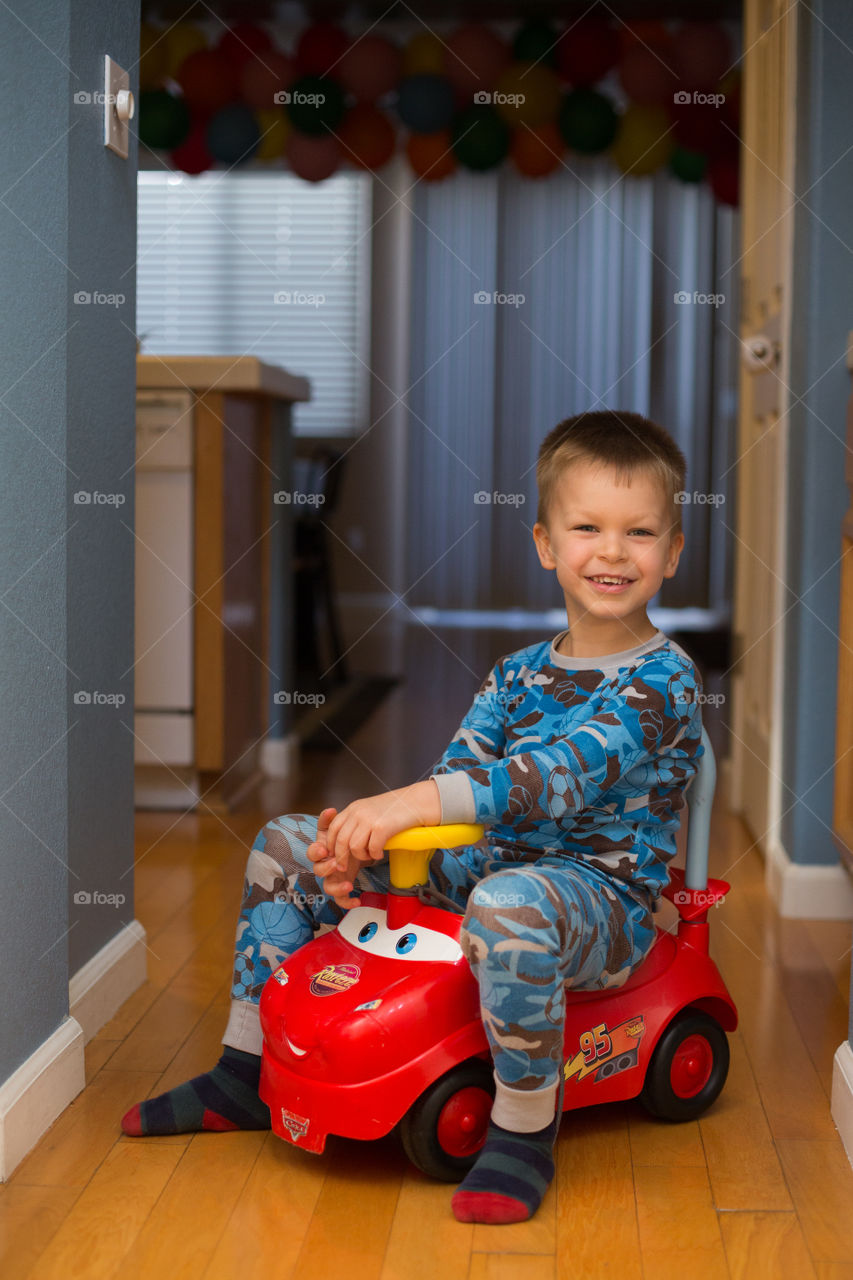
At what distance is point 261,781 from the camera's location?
9.10 feet

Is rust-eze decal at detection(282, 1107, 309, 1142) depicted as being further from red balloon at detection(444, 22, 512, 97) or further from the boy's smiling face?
red balloon at detection(444, 22, 512, 97)

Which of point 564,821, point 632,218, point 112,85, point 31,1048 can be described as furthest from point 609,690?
point 632,218

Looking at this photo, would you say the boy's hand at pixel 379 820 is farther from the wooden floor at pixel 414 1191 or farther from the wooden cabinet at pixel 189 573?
the wooden cabinet at pixel 189 573

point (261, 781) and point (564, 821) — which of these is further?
point (261, 781)

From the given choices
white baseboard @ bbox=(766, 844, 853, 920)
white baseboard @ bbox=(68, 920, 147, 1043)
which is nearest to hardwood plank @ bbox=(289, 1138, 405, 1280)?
white baseboard @ bbox=(68, 920, 147, 1043)

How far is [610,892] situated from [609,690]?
0.59 ft

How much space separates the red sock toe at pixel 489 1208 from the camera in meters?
1.08

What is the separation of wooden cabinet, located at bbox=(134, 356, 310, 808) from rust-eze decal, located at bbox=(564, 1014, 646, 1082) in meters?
1.42

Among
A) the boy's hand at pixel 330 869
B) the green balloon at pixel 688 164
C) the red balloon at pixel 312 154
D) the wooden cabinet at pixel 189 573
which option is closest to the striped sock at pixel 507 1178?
the boy's hand at pixel 330 869

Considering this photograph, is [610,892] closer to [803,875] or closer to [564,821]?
[564,821]

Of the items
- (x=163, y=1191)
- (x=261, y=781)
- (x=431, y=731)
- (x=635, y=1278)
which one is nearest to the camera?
(x=635, y=1278)

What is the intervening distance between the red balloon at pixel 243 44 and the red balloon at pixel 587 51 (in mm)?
837

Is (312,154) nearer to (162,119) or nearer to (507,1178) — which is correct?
(162,119)

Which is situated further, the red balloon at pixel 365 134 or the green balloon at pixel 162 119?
the red balloon at pixel 365 134
